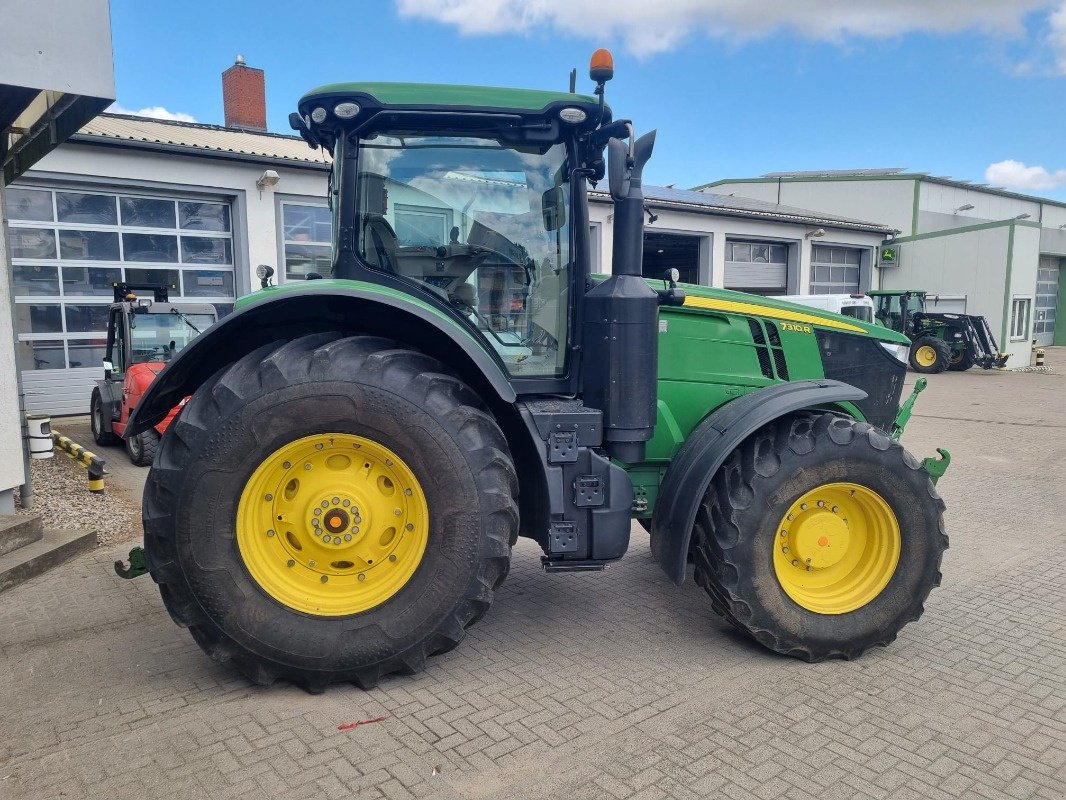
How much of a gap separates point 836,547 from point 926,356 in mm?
19693

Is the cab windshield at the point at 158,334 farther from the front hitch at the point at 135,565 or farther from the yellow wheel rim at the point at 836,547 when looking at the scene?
the yellow wheel rim at the point at 836,547

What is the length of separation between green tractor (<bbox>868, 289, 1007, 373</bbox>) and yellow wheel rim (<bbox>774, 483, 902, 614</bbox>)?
1899 centimetres

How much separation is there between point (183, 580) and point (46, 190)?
10903 millimetres

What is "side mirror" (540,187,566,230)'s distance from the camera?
143 inches

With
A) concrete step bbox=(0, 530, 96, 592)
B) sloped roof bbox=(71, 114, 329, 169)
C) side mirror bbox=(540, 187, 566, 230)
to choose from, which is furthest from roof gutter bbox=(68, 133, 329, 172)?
side mirror bbox=(540, 187, 566, 230)

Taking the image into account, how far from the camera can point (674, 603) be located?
441 cm

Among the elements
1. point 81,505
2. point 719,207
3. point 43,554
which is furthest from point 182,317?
point 719,207

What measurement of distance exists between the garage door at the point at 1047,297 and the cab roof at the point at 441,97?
36.1 metres

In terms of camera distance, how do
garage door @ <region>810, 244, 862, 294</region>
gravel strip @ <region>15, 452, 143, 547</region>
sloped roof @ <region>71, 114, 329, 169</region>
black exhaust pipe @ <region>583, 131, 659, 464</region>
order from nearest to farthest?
black exhaust pipe @ <region>583, 131, 659, 464</region>, gravel strip @ <region>15, 452, 143, 547</region>, sloped roof @ <region>71, 114, 329, 169</region>, garage door @ <region>810, 244, 862, 294</region>

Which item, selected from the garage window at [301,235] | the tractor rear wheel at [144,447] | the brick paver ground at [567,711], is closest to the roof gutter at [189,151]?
the garage window at [301,235]

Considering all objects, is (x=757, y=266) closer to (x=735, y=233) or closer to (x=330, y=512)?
(x=735, y=233)

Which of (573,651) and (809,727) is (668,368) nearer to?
(573,651)

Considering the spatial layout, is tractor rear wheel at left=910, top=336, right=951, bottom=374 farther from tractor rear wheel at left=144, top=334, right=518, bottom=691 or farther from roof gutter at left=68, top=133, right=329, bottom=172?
tractor rear wheel at left=144, top=334, right=518, bottom=691

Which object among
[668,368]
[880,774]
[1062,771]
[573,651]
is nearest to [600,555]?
[573,651]
